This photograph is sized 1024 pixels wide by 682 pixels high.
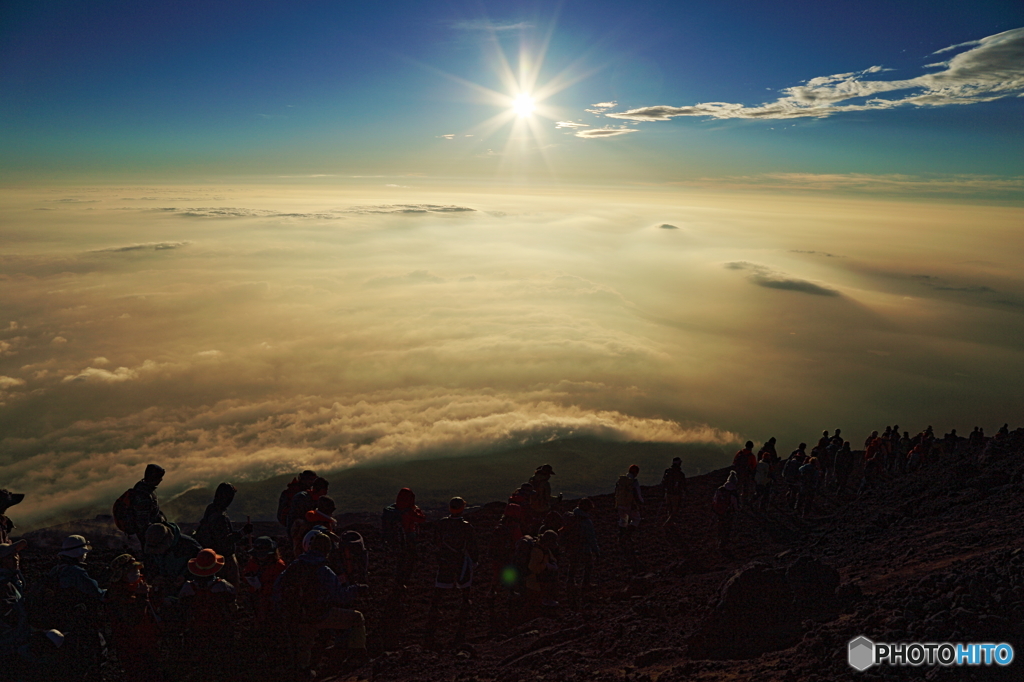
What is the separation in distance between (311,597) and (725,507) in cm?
814

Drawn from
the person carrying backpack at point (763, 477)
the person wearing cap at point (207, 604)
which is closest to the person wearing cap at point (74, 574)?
the person wearing cap at point (207, 604)

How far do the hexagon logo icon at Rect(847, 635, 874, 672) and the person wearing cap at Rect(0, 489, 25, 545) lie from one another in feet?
29.6

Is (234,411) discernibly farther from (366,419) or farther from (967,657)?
(967,657)

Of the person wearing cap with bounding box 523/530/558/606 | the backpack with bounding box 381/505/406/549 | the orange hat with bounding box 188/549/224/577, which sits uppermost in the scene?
the orange hat with bounding box 188/549/224/577

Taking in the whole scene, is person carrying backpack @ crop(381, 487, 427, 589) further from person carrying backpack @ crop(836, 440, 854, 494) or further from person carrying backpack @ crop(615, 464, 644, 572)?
person carrying backpack @ crop(836, 440, 854, 494)

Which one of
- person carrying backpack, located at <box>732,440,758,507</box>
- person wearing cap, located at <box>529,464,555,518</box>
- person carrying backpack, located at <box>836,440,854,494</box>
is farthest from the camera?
person carrying backpack, located at <box>836,440,854,494</box>

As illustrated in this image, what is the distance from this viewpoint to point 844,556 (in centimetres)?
914

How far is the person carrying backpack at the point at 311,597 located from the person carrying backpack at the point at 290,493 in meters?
2.47

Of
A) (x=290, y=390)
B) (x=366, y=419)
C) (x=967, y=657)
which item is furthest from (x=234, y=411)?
(x=967, y=657)

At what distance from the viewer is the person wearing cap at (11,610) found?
199 inches

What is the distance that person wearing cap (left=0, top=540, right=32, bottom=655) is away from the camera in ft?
16.6

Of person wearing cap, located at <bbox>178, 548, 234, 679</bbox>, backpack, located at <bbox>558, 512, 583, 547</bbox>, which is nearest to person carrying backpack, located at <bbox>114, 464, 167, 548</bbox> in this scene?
person wearing cap, located at <bbox>178, 548, 234, 679</bbox>

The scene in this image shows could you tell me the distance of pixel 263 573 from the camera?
6.26 metres

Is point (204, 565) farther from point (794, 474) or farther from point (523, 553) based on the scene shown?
point (794, 474)
